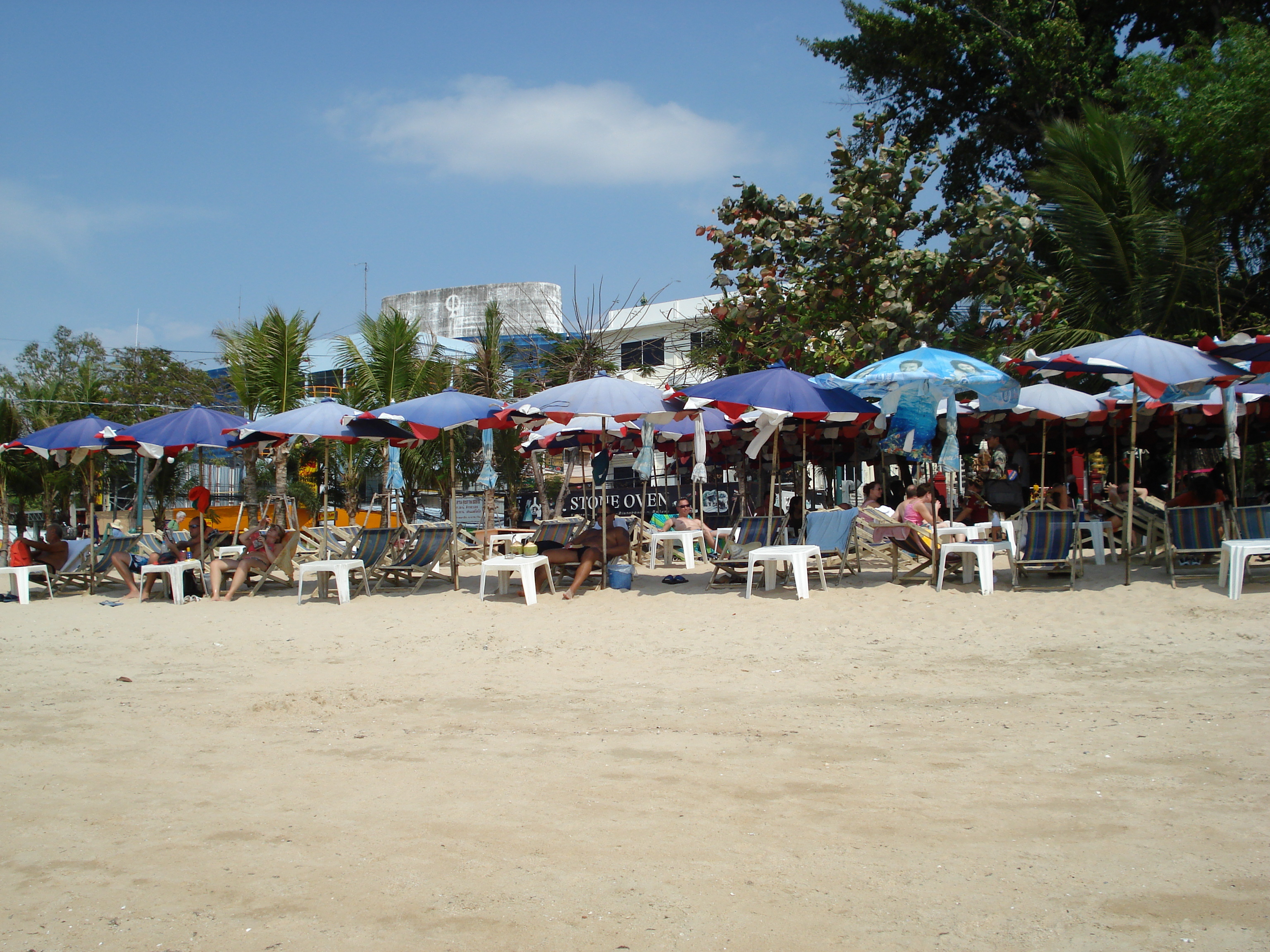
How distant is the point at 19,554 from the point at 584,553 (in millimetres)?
7177

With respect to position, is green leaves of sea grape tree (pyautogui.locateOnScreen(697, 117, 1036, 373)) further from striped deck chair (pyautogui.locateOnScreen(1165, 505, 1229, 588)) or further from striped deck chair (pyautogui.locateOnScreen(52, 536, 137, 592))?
striped deck chair (pyautogui.locateOnScreen(52, 536, 137, 592))

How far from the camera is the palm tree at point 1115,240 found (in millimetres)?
14531

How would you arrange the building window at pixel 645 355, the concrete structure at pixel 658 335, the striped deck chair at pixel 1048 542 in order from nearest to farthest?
the striped deck chair at pixel 1048 542
the concrete structure at pixel 658 335
the building window at pixel 645 355

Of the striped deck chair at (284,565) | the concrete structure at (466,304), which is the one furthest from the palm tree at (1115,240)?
the concrete structure at (466,304)

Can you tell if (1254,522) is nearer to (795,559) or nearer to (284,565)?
(795,559)

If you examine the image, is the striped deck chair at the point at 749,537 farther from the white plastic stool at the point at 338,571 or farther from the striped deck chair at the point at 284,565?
the striped deck chair at the point at 284,565

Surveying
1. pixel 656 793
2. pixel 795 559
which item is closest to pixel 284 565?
pixel 795 559

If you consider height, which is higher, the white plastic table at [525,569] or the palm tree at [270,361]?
the palm tree at [270,361]

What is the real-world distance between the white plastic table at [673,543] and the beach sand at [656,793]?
5.31 m

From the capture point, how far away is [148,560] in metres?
11.9

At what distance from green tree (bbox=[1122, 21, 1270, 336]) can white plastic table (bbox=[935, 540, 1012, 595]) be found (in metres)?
7.35

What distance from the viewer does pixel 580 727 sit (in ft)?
16.0

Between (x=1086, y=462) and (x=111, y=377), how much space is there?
92.2 ft

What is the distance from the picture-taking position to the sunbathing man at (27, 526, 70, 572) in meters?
12.0
